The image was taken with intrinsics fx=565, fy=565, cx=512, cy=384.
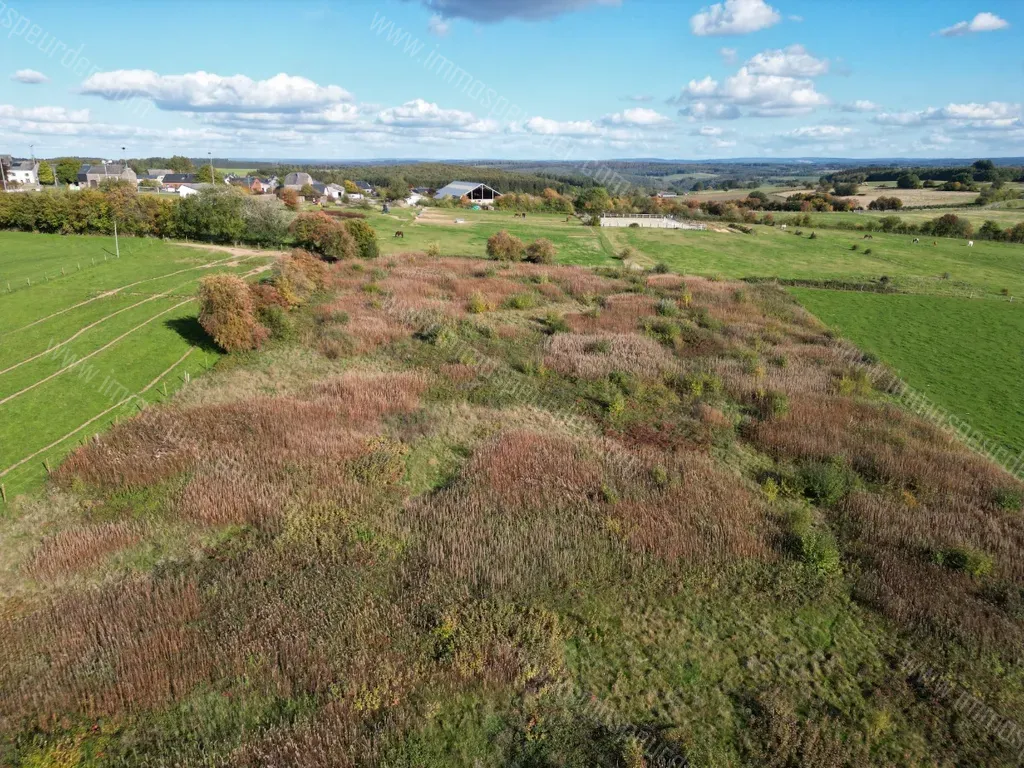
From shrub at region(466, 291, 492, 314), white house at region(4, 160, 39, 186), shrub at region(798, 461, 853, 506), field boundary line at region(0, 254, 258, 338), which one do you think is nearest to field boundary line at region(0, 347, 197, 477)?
field boundary line at region(0, 254, 258, 338)

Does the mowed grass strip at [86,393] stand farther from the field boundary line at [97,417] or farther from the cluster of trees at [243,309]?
the cluster of trees at [243,309]

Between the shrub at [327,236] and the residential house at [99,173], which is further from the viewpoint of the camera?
the residential house at [99,173]

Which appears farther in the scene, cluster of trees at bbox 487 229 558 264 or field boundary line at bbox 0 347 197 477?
cluster of trees at bbox 487 229 558 264

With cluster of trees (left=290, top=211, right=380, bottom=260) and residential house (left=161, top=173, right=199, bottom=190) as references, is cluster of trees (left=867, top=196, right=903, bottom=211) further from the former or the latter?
residential house (left=161, top=173, right=199, bottom=190)

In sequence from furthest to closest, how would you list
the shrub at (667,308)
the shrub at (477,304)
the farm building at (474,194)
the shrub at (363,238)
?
1. the farm building at (474,194)
2. the shrub at (363,238)
3. the shrub at (667,308)
4. the shrub at (477,304)

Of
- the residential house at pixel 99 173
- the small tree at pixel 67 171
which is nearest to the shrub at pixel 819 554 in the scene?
the residential house at pixel 99 173

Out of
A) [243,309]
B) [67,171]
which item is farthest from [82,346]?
[67,171]
